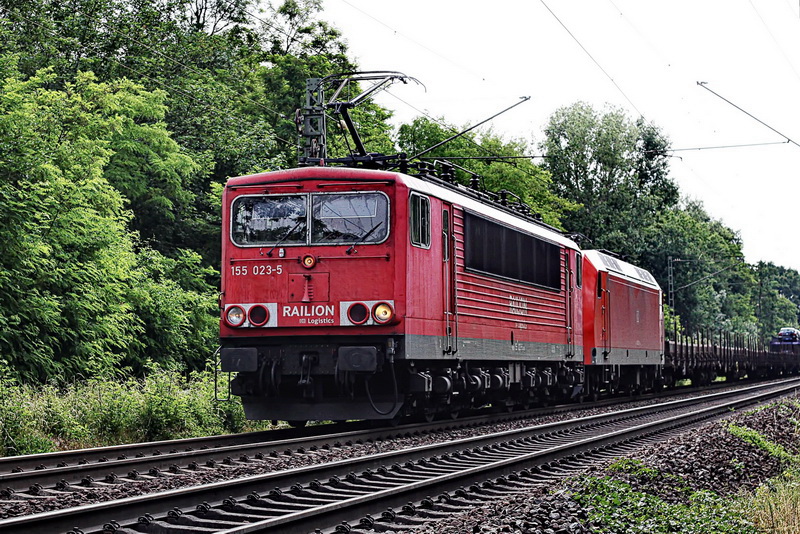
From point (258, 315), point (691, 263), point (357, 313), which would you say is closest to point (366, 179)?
point (357, 313)

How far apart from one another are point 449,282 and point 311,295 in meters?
2.39

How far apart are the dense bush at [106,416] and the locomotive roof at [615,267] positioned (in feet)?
38.9

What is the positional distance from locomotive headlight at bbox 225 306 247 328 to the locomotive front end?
14mm

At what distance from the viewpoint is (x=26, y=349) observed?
17141 mm

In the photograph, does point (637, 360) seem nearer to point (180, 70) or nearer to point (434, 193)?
point (434, 193)

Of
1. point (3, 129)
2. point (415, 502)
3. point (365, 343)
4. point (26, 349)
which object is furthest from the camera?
point (3, 129)

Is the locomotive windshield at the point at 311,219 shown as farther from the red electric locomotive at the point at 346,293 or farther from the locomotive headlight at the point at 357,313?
the locomotive headlight at the point at 357,313

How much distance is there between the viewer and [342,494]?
8.36 metres

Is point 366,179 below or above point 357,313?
above

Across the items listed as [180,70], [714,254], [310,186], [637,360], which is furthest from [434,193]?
[714,254]

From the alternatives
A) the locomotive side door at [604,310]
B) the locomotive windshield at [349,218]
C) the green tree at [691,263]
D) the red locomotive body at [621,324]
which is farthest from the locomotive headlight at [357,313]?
the green tree at [691,263]

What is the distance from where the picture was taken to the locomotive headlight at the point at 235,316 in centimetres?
1368

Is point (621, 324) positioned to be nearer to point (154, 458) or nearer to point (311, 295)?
point (311, 295)

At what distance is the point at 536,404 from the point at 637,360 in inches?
276
